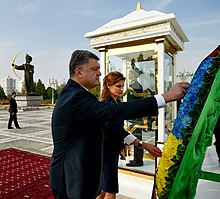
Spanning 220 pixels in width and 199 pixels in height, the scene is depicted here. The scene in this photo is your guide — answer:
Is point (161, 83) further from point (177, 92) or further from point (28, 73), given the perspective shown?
point (28, 73)

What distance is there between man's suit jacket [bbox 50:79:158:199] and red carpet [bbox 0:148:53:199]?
2.07 meters

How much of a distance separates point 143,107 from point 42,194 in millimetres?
2790

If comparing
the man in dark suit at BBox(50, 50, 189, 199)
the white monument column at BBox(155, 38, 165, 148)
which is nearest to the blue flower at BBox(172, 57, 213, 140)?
the man in dark suit at BBox(50, 50, 189, 199)

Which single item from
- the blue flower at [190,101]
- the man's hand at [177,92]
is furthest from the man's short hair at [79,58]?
the blue flower at [190,101]

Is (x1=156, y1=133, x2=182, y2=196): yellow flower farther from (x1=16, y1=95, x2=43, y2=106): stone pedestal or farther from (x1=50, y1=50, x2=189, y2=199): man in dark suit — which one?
(x1=16, y1=95, x2=43, y2=106): stone pedestal

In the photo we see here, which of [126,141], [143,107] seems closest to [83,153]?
[143,107]

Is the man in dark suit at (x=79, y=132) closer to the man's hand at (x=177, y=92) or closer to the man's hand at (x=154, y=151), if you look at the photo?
the man's hand at (x=177, y=92)

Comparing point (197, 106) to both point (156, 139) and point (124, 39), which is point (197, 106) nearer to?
point (156, 139)

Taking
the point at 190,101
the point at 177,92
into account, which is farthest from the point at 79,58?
the point at 190,101

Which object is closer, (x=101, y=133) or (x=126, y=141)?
(x=101, y=133)

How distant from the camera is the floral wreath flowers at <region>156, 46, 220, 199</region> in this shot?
2.93ft

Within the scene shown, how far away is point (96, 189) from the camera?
1437 millimetres

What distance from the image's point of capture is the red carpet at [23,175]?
10.7 feet

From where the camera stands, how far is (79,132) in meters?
1.33
